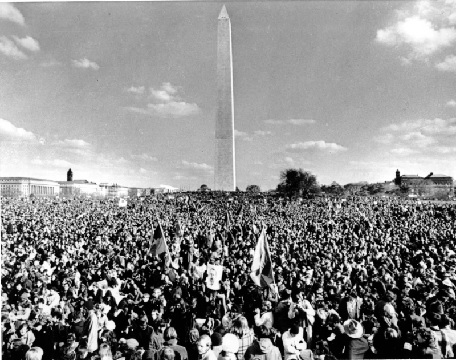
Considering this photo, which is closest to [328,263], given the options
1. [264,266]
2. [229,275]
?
[264,266]

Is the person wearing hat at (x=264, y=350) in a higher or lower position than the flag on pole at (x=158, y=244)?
lower

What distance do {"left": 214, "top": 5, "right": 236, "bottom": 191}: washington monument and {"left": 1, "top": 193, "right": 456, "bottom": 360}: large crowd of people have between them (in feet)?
14.4

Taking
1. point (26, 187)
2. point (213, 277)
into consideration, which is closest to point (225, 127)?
point (213, 277)

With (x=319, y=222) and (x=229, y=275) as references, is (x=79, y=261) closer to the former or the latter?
(x=229, y=275)

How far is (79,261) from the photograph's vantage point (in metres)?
11.6

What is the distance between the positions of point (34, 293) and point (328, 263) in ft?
23.6

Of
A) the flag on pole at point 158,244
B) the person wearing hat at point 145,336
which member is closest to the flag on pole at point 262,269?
the person wearing hat at point 145,336

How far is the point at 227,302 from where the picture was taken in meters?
7.92

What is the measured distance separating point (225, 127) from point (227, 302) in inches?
434

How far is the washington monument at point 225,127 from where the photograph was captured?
666 inches

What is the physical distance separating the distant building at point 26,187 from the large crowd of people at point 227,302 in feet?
29.3

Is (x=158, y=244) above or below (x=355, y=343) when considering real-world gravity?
above

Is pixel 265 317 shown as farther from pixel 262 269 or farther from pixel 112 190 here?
pixel 112 190

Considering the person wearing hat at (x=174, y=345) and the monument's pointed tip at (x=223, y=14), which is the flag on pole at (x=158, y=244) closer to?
the person wearing hat at (x=174, y=345)
